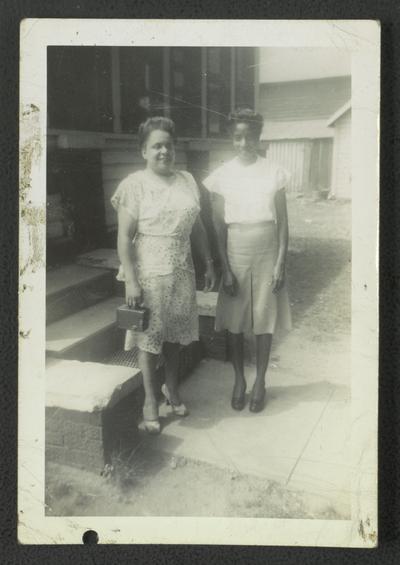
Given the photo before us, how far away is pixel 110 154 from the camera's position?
2.86 meters

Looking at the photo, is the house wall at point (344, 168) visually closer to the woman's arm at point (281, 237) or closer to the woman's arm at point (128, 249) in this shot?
the woman's arm at point (281, 237)

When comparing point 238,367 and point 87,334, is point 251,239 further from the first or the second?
point 87,334

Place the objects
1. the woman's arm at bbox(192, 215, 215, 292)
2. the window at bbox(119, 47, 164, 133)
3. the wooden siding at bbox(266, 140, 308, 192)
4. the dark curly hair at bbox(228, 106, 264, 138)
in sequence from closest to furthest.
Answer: the dark curly hair at bbox(228, 106, 264, 138), the woman's arm at bbox(192, 215, 215, 292), the window at bbox(119, 47, 164, 133), the wooden siding at bbox(266, 140, 308, 192)

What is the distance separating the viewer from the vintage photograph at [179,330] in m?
2.03

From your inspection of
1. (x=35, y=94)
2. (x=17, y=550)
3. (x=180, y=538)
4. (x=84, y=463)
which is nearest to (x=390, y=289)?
(x=180, y=538)

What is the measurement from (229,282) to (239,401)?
66 cm

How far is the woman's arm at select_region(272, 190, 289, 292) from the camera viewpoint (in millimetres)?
2336

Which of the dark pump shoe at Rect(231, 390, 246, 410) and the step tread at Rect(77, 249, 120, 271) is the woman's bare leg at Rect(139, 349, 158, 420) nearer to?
the dark pump shoe at Rect(231, 390, 246, 410)

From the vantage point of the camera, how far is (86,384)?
82.5 inches

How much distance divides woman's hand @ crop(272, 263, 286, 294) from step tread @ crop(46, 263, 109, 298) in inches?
37.5

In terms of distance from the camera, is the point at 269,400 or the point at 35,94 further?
the point at 269,400

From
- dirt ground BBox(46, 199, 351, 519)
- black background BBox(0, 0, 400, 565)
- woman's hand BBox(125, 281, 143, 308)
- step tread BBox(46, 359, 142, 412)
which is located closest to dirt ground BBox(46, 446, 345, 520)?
dirt ground BBox(46, 199, 351, 519)
